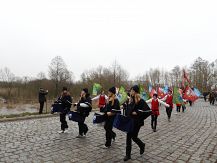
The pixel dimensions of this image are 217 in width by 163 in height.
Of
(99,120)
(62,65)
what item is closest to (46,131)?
(99,120)

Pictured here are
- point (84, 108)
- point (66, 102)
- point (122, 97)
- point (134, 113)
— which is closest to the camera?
point (134, 113)

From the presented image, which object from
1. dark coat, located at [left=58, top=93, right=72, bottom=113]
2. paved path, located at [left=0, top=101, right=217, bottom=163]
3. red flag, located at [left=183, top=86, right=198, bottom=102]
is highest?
dark coat, located at [left=58, top=93, right=72, bottom=113]

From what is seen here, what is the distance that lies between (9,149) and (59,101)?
291 cm

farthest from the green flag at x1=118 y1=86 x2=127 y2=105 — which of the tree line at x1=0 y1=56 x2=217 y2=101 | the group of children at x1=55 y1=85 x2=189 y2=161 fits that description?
the tree line at x1=0 y1=56 x2=217 y2=101

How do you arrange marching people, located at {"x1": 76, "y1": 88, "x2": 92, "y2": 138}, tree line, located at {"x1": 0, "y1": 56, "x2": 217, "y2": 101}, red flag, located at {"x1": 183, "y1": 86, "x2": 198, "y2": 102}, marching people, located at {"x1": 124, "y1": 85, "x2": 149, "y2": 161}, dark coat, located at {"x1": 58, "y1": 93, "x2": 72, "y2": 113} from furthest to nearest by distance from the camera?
tree line, located at {"x1": 0, "y1": 56, "x2": 217, "y2": 101} → red flag, located at {"x1": 183, "y1": 86, "x2": 198, "y2": 102} → dark coat, located at {"x1": 58, "y1": 93, "x2": 72, "y2": 113} → marching people, located at {"x1": 76, "y1": 88, "x2": 92, "y2": 138} → marching people, located at {"x1": 124, "y1": 85, "x2": 149, "y2": 161}

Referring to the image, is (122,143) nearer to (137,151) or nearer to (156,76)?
(137,151)

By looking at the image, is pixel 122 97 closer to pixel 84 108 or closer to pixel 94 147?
pixel 84 108

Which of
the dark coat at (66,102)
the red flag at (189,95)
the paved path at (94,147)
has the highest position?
the dark coat at (66,102)

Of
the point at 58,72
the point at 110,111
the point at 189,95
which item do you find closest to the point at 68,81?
the point at 58,72

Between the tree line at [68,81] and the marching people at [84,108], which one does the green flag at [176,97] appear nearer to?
the marching people at [84,108]

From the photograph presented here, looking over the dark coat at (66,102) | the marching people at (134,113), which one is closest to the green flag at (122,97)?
the dark coat at (66,102)

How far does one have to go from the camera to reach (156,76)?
285ft

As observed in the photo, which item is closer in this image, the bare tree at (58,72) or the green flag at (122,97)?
the green flag at (122,97)

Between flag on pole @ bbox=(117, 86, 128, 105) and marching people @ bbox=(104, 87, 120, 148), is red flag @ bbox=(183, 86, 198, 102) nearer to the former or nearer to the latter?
flag on pole @ bbox=(117, 86, 128, 105)
